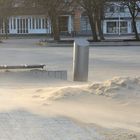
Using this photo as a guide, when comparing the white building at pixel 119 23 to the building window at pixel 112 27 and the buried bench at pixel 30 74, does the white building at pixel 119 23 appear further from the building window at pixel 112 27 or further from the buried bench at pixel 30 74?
the buried bench at pixel 30 74

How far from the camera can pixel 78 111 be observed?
9.72 meters

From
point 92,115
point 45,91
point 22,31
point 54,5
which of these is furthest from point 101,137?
point 22,31

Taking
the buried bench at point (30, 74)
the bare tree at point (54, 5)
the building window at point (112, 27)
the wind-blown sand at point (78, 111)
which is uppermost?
the bare tree at point (54, 5)

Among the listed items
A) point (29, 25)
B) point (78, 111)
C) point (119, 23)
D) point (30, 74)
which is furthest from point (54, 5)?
point (119, 23)

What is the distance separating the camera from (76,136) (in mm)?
7566

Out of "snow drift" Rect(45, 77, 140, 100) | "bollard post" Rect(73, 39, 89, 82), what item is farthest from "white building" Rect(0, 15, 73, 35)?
"snow drift" Rect(45, 77, 140, 100)

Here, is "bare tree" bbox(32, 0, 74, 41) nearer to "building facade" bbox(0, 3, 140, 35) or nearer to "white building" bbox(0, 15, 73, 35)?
"building facade" bbox(0, 3, 140, 35)

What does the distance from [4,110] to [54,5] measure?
3894cm

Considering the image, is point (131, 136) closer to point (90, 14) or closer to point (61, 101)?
point (61, 101)

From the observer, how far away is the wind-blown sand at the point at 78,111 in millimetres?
7918

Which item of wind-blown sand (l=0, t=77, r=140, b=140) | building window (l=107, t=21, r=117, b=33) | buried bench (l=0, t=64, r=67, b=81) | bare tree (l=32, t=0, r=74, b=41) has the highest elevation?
bare tree (l=32, t=0, r=74, b=41)

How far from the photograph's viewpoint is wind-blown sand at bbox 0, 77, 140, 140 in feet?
26.0

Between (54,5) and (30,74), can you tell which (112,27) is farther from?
(30,74)

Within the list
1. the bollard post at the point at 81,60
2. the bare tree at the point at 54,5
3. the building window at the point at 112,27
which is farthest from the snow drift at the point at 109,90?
the building window at the point at 112,27
